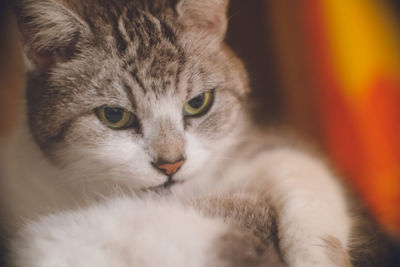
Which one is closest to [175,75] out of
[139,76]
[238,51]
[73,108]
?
[139,76]

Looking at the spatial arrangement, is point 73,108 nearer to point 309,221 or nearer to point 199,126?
point 199,126

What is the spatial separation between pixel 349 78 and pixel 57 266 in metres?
0.70

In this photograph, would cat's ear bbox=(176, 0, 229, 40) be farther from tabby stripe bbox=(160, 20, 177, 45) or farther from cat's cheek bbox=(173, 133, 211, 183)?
cat's cheek bbox=(173, 133, 211, 183)

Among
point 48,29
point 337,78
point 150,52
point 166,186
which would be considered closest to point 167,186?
point 166,186

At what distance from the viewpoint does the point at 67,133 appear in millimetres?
738

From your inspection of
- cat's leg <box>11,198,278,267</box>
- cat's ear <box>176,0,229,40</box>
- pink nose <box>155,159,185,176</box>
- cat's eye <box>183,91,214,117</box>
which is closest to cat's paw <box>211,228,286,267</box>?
cat's leg <box>11,198,278,267</box>

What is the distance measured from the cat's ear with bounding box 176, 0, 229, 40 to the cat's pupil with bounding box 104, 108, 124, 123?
0.23 meters

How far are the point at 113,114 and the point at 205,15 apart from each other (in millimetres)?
285

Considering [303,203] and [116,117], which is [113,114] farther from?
[303,203]

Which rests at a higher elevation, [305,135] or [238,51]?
[238,51]

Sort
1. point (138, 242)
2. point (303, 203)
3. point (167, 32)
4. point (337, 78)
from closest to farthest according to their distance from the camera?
point (138, 242) → point (303, 203) → point (167, 32) → point (337, 78)

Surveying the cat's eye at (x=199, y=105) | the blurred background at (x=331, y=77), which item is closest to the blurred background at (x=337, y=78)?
the blurred background at (x=331, y=77)

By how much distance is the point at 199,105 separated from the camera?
0.79m

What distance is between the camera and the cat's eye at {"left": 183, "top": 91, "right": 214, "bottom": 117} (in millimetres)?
768
